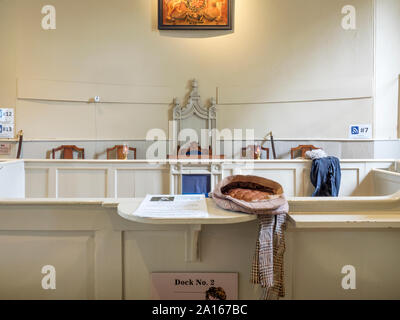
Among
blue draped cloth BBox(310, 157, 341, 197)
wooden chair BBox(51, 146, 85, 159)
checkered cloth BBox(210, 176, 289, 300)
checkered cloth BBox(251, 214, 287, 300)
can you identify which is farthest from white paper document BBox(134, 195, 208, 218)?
wooden chair BBox(51, 146, 85, 159)

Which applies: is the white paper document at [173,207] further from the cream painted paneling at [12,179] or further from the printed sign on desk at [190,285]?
the cream painted paneling at [12,179]

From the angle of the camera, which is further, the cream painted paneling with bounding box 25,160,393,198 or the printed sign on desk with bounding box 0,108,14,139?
the printed sign on desk with bounding box 0,108,14,139

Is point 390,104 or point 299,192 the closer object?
point 299,192

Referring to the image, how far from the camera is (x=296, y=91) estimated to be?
16.6 ft

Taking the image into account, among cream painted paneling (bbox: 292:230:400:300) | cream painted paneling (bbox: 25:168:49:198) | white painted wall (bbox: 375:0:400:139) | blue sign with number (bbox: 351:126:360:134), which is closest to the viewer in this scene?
cream painted paneling (bbox: 292:230:400:300)

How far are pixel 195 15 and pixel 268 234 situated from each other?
5.09m

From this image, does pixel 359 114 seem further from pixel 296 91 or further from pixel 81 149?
pixel 81 149

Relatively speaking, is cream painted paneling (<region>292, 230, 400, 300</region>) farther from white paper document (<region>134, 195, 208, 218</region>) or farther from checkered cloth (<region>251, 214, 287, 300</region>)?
white paper document (<region>134, 195, 208, 218</region>)

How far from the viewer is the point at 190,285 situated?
1.40 metres

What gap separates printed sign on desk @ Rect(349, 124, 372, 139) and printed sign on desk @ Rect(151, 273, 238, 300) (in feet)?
14.8

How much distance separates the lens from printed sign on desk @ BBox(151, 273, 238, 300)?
1.40 metres

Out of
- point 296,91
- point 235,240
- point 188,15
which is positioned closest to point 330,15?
point 296,91

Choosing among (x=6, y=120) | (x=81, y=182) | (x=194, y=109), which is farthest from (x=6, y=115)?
(x=194, y=109)

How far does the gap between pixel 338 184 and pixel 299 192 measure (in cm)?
55
